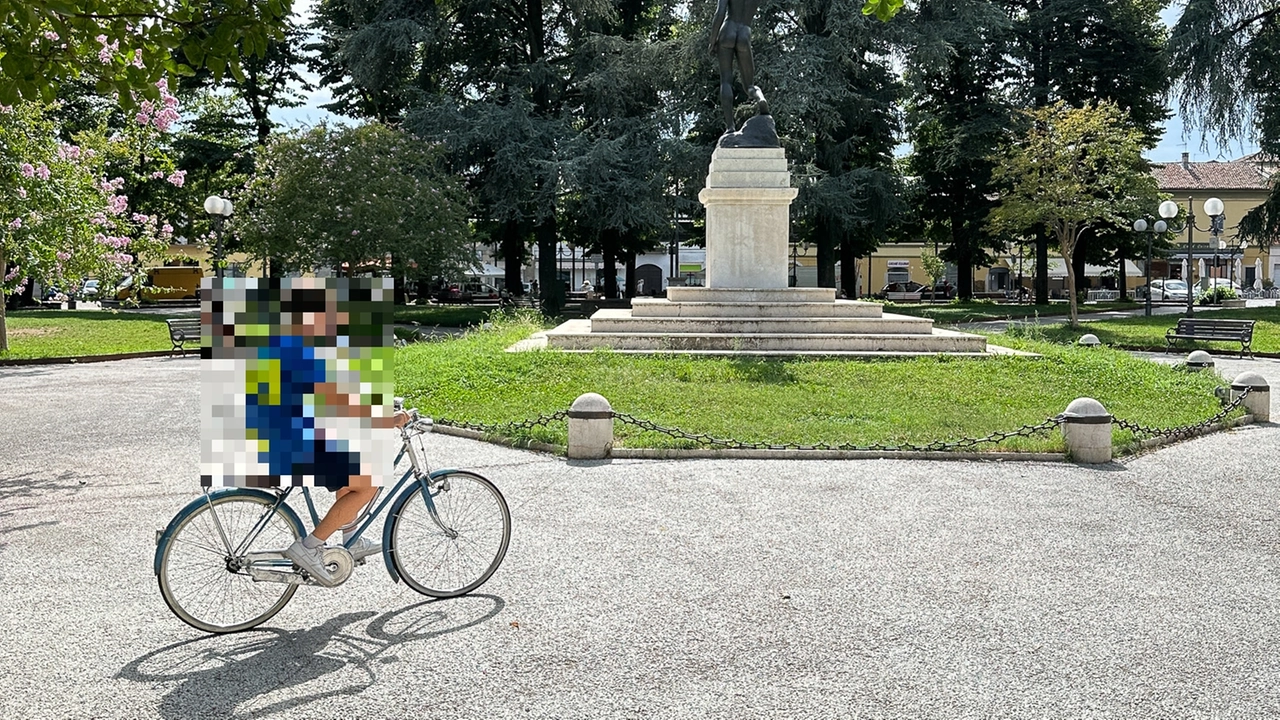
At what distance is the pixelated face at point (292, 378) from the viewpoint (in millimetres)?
4223

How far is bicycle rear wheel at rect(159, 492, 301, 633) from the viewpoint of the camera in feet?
14.3

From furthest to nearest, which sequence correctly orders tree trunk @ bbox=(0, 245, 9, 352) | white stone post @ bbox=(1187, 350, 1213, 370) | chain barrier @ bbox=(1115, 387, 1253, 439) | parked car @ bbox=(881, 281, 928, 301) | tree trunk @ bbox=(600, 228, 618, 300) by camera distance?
parked car @ bbox=(881, 281, 928, 301) → tree trunk @ bbox=(600, 228, 618, 300) → tree trunk @ bbox=(0, 245, 9, 352) → white stone post @ bbox=(1187, 350, 1213, 370) → chain barrier @ bbox=(1115, 387, 1253, 439)

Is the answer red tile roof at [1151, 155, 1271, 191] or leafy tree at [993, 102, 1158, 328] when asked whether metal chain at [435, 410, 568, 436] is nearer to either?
leafy tree at [993, 102, 1158, 328]

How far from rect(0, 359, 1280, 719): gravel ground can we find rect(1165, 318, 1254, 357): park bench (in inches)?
591

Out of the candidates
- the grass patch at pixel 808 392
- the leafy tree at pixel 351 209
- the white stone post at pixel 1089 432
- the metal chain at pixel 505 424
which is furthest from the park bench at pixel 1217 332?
the leafy tree at pixel 351 209

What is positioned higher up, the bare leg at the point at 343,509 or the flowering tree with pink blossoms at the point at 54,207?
the flowering tree with pink blossoms at the point at 54,207


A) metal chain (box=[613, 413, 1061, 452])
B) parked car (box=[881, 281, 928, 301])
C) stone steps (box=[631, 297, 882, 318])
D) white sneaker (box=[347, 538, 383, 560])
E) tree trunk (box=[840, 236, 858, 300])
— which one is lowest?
metal chain (box=[613, 413, 1061, 452])

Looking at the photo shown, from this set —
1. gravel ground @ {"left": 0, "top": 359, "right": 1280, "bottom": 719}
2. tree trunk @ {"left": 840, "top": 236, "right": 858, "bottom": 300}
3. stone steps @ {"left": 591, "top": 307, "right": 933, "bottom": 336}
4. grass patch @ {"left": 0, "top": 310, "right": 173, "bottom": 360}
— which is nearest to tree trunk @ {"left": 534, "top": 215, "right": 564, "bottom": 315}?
grass patch @ {"left": 0, "top": 310, "right": 173, "bottom": 360}

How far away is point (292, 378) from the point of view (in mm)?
4258

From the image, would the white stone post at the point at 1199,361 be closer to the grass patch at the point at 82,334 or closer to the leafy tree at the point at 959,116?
the leafy tree at the point at 959,116

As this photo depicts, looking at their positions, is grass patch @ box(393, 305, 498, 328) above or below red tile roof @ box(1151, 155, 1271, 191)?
below

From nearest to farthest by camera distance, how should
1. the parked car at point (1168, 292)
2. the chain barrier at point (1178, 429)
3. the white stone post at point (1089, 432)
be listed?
1. the white stone post at point (1089, 432)
2. the chain barrier at point (1178, 429)
3. the parked car at point (1168, 292)

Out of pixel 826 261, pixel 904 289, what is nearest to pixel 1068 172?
pixel 826 261

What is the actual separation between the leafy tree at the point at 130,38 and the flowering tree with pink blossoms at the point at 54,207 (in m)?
10.8
